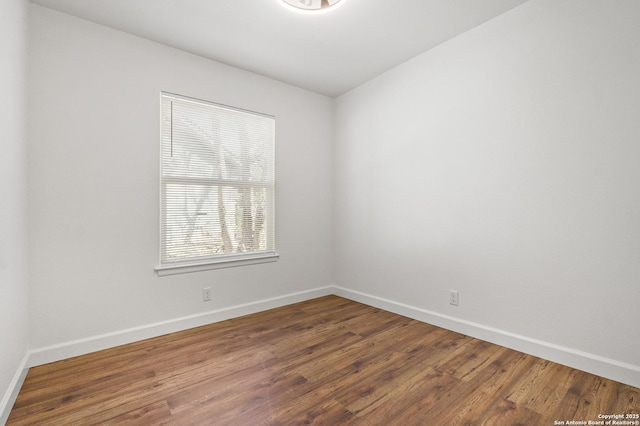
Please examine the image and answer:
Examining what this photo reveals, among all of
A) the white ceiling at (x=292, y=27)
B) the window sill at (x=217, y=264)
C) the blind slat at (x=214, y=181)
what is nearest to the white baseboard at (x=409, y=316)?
the window sill at (x=217, y=264)

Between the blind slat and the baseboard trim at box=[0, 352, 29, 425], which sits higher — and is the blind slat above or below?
above

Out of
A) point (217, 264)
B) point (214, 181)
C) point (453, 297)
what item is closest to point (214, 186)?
point (214, 181)

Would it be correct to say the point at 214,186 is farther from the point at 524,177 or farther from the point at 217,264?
the point at 524,177

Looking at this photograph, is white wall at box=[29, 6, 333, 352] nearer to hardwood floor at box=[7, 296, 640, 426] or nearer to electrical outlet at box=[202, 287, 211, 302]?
electrical outlet at box=[202, 287, 211, 302]

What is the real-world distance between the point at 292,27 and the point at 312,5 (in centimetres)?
36

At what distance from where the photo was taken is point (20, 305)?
198 cm

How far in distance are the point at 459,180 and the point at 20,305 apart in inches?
135

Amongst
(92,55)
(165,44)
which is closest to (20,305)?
(92,55)

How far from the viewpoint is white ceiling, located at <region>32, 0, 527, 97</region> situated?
2.28 meters

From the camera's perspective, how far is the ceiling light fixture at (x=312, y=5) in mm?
2195

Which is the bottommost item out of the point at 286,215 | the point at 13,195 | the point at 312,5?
the point at 286,215

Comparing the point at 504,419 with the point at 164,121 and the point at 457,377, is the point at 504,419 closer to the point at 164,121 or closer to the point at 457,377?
the point at 457,377

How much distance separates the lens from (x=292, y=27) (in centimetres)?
254

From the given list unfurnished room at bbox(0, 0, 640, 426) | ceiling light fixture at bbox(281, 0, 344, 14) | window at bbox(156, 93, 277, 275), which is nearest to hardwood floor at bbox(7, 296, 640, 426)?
unfurnished room at bbox(0, 0, 640, 426)
